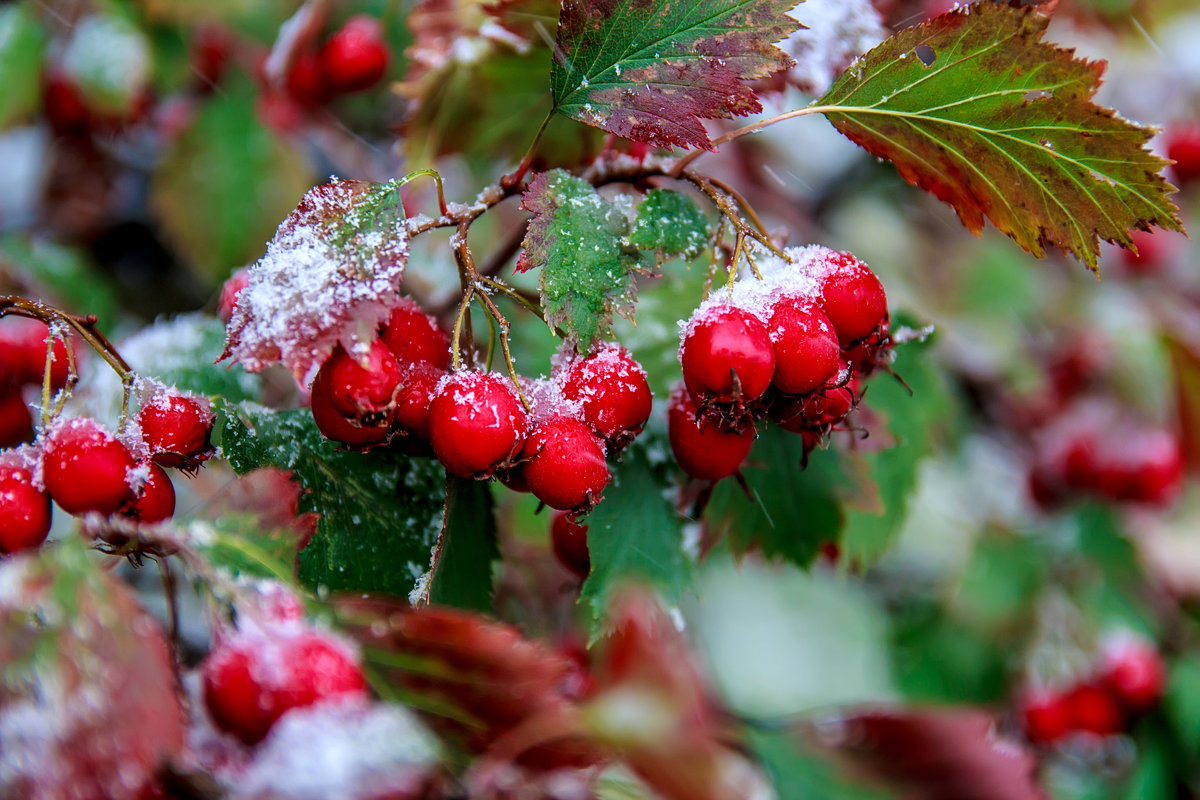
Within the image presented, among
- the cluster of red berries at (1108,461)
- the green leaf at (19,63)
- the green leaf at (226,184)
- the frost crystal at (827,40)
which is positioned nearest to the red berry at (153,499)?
the frost crystal at (827,40)

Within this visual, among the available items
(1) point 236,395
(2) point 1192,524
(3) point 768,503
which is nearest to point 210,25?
(1) point 236,395

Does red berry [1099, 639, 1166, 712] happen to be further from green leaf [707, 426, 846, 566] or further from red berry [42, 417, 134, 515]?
red berry [42, 417, 134, 515]

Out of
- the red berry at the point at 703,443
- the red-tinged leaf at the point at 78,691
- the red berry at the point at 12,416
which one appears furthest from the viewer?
the red berry at the point at 12,416

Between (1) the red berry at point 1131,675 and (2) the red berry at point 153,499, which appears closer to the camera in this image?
(2) the red berry at point 153,499

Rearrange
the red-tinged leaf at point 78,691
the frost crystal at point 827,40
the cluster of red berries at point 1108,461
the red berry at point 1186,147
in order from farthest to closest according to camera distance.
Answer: the red berry at point 1186,147 < the cluster of red berries at point 1108,461 < the frost crystal at point 827,40 < the red-tinged leaf at point 78,691

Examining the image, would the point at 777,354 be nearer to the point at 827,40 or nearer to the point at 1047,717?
the point at 827,40

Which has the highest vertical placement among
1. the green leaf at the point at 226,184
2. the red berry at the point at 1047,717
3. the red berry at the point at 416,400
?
the green leaf at the point at 226,184

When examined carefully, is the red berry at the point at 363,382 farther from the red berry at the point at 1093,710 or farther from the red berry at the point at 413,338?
the red berry at the point at 1093,710
